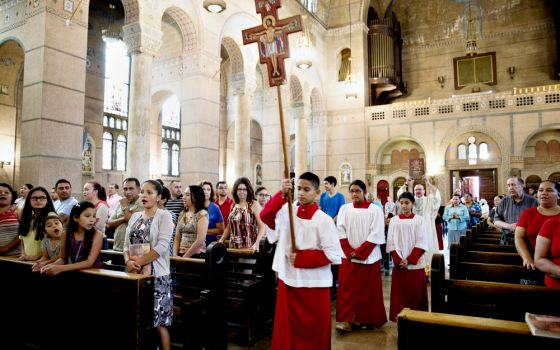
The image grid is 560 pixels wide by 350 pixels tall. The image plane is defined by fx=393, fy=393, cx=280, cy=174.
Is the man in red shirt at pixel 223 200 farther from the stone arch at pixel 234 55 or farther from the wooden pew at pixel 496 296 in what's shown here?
the stone arch at pixel 234 55

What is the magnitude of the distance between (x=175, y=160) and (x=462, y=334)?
67.8ft

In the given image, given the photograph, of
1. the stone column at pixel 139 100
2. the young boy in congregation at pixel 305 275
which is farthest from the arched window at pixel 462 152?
the young boy in congregation at pixel 305 275

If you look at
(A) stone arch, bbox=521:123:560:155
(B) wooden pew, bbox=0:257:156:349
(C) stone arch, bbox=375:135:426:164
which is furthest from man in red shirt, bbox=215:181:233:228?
(A) stone arch, bbox=521:123:560:155

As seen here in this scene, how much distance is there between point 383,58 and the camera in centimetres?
2100

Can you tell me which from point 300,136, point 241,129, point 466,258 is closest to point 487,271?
point 466,258

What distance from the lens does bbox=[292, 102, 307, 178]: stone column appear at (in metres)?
18.7

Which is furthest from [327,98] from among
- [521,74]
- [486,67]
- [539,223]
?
[539,223]

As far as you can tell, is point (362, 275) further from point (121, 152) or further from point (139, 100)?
point (121, 152)

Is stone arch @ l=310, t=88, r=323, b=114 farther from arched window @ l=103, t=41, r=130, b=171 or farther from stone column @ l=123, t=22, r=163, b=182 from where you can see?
stone column @ l=123, t=22, r=163, b=182

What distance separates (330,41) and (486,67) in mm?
8569

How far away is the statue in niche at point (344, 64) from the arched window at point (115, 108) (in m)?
10.7

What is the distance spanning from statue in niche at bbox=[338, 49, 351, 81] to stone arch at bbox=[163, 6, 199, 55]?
35.1 feet

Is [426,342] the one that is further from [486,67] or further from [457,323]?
[486,67]

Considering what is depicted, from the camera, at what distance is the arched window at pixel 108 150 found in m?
17.7
